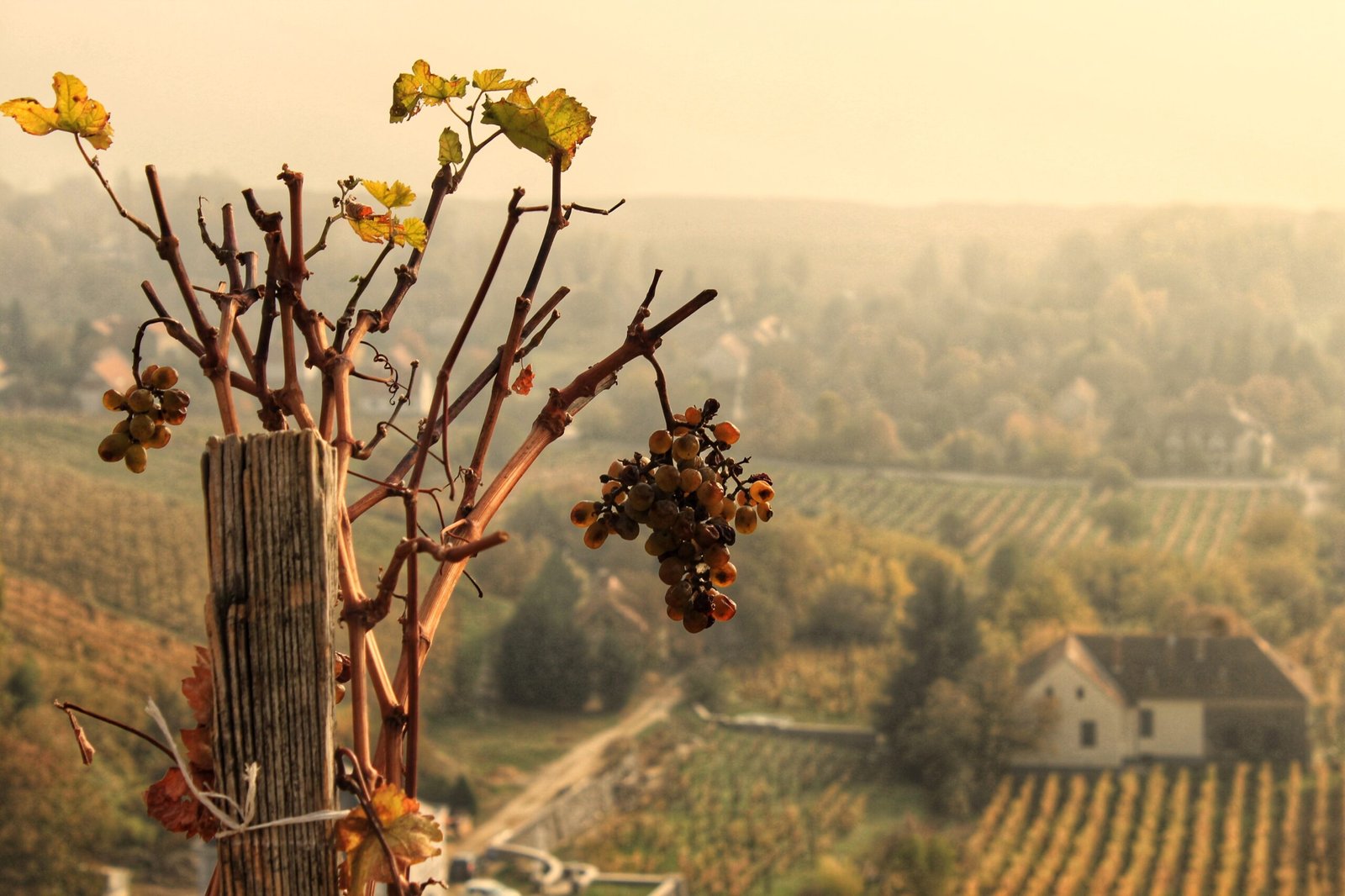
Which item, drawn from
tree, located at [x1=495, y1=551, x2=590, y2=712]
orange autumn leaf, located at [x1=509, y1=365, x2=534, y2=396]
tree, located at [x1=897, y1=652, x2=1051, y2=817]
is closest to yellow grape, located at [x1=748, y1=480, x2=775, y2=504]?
orange autumn leaf, located at [x1=509, y1=365, x2=534, y2=396]

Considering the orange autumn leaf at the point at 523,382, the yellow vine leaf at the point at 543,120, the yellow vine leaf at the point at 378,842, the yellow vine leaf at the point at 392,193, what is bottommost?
the yellow vine leaf at the point at 378,842

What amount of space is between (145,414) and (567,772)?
56.5 ft

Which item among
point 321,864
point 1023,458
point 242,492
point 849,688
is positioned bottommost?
point 849,688

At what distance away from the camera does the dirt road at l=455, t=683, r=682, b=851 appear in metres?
16.1

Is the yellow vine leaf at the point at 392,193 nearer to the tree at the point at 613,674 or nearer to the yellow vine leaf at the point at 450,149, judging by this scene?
the yellow vine leaf at the point at 450,149

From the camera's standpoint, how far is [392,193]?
795 millimetres

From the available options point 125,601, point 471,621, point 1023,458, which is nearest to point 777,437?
point 1023,458

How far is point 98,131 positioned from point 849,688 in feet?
63.8

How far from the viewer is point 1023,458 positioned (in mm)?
30297

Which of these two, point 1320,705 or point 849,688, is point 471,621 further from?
point 1320,705

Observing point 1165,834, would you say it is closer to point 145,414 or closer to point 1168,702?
point 1168,702

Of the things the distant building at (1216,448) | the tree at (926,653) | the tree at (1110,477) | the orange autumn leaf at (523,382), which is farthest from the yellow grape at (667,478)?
the distant building at (1216,448)

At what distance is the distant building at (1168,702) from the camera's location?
17.2 m

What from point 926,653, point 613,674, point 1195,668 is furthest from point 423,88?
point 613,674
